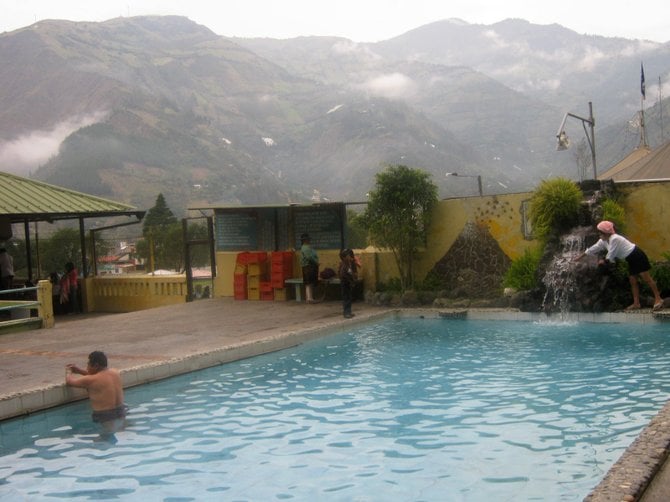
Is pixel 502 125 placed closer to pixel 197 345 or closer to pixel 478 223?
pixel 478 223

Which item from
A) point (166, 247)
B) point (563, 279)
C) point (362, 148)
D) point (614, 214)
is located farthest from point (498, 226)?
point (362, 148)

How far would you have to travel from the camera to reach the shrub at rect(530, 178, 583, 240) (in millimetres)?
15820

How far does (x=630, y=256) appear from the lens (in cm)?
1384

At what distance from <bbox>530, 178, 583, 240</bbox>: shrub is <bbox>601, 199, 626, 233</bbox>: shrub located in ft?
1.78

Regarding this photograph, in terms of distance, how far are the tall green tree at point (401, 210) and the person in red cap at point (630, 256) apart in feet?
15.3

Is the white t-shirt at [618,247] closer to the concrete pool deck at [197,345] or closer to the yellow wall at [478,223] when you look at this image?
the concrete pool deck at [197,345]

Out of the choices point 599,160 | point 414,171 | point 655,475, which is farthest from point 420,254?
point 599,160

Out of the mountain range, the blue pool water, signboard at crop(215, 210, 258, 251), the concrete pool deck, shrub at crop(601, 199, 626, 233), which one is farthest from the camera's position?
the mountain range

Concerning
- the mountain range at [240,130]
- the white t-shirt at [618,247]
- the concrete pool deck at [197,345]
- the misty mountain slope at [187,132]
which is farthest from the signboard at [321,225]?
the misty mountain slope at [187,132]

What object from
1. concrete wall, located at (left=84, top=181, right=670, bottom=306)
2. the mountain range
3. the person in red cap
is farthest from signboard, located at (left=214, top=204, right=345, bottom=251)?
the mountain range

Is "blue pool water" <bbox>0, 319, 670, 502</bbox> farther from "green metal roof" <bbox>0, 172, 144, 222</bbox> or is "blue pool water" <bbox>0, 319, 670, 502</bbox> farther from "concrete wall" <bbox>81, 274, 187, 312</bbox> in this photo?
"concrete wall" <bbox>81, 274, 187, 312</bbox>

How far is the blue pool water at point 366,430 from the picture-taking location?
631 centimetres

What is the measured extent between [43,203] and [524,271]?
12.6m

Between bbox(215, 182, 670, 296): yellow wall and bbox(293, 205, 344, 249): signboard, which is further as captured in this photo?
bbox(293, 205, 344, 249): signboard
